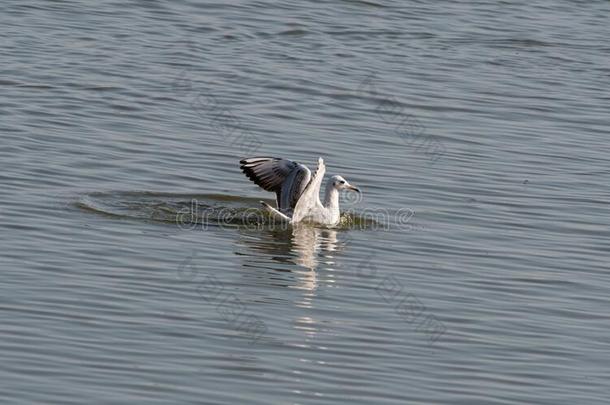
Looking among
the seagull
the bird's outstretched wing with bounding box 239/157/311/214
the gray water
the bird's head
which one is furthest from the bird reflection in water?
the bird's head

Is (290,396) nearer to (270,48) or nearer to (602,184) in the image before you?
(602,184)

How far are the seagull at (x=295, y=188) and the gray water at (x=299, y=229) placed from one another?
189 mm

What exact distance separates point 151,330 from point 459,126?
392 inches

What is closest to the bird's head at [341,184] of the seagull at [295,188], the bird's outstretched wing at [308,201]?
the seagull at [295,188]

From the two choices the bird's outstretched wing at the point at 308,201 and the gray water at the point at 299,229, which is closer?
the gray water at the point at 299,229

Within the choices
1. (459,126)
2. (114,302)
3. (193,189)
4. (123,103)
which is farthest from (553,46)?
(114,302)

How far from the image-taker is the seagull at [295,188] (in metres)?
15.3

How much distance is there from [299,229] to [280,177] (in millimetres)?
628

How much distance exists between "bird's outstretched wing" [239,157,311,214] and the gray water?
1.25 feet

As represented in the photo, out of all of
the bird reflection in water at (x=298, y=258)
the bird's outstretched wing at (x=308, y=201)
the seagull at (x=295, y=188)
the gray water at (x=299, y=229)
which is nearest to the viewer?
the gray water at (x=299, y=229)

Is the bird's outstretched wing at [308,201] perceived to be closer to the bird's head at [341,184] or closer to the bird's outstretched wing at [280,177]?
the bird's outstretched wing at [280,177]

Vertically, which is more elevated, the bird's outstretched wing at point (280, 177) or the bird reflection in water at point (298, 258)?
the bird's outstretched wing at point (280, 177)

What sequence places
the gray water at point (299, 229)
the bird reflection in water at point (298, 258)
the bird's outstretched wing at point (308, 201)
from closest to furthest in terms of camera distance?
the gray water at point (299, 229)
the bird reflection in water at point (298, 258)
the bird's outstretched wing at point (308, 201)

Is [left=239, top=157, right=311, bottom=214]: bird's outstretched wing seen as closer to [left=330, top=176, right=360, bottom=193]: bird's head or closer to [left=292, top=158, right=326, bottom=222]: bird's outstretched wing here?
[left=292, top=158, right=326, bottom=222]: bird's outstretched wing
